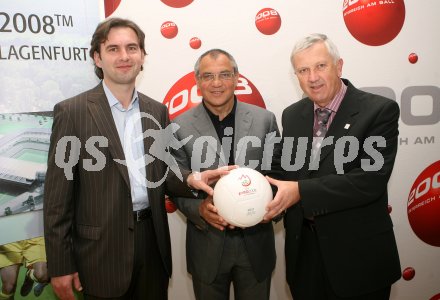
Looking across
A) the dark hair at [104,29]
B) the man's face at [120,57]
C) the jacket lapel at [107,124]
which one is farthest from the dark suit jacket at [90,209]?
the dark hair at [104,29]

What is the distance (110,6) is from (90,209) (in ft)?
4.52

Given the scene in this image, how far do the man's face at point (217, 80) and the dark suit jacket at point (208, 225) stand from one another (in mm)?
100

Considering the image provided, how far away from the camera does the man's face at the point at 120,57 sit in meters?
1.84

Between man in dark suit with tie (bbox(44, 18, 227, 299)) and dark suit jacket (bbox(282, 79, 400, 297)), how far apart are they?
53cm

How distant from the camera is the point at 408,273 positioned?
3031 mm

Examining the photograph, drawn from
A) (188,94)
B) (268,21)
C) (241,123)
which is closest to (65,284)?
(241,123)

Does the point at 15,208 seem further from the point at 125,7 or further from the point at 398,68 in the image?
the point at 398,68

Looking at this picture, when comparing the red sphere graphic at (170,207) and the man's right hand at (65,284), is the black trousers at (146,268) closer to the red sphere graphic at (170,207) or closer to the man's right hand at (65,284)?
the man's right hand at (65,284)

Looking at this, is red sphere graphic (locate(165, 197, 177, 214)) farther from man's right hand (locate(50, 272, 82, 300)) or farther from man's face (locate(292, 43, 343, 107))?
man's face (locate(292, 43, 343, 107))

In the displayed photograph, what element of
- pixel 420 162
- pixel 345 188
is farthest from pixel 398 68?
pixel 345 188

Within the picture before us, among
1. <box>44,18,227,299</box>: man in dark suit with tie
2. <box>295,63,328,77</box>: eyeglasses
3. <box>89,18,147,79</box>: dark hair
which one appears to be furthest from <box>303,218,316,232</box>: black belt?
<box>89,18,147,79</box>: dark hair

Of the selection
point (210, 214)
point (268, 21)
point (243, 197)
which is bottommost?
point (210, 214)

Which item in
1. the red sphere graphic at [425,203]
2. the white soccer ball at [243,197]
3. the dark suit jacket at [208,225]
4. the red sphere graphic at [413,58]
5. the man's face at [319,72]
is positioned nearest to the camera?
the white soccer ball at [243,197]

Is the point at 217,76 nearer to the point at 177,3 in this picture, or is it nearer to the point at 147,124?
the point at 147,124
